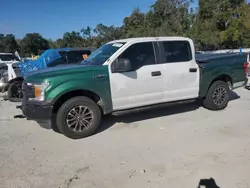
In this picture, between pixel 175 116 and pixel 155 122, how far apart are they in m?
0.70

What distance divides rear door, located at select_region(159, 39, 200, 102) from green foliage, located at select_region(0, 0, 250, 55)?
27.8 m

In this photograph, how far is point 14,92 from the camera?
880cm

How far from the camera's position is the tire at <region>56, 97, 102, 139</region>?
4727 millimetres

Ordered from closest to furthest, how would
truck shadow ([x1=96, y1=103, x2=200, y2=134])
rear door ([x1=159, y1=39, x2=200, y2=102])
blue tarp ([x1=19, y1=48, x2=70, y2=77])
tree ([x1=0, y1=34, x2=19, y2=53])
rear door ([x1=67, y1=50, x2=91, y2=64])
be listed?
rear door ([x1=159, y1=39, x2=200, y2=102]), truck shadow ([x1=96, y1=103, x2=200, y2=134]), blue tarp ([x1=19, y1=48, x2=70, y2=77]), rear door ([x1=67, y1=50, x2=91, y2=64]), tree ([x1=0, y1=34, x2=19, y2=53])

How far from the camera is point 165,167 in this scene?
370cm

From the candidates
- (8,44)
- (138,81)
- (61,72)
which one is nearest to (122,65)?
(138,81)

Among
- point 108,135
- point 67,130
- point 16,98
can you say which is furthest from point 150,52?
point 16,98

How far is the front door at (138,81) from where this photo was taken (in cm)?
512

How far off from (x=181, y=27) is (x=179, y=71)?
37.2m

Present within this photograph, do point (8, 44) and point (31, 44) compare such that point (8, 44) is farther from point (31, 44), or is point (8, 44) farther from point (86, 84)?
point (86, 84)

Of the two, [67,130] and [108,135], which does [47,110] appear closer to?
[67,130]

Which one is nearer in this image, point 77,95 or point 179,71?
point 77,95

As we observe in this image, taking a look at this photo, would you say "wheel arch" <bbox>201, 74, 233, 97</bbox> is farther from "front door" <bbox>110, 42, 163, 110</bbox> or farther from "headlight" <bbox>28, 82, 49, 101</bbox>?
"headlight" <bbox>28, 82, 49, 101</bbox>

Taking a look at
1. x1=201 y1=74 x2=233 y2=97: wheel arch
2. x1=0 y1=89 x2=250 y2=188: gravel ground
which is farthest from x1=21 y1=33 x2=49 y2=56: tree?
x1=201 y1=74 x2=233 y2=97: wheel arch
